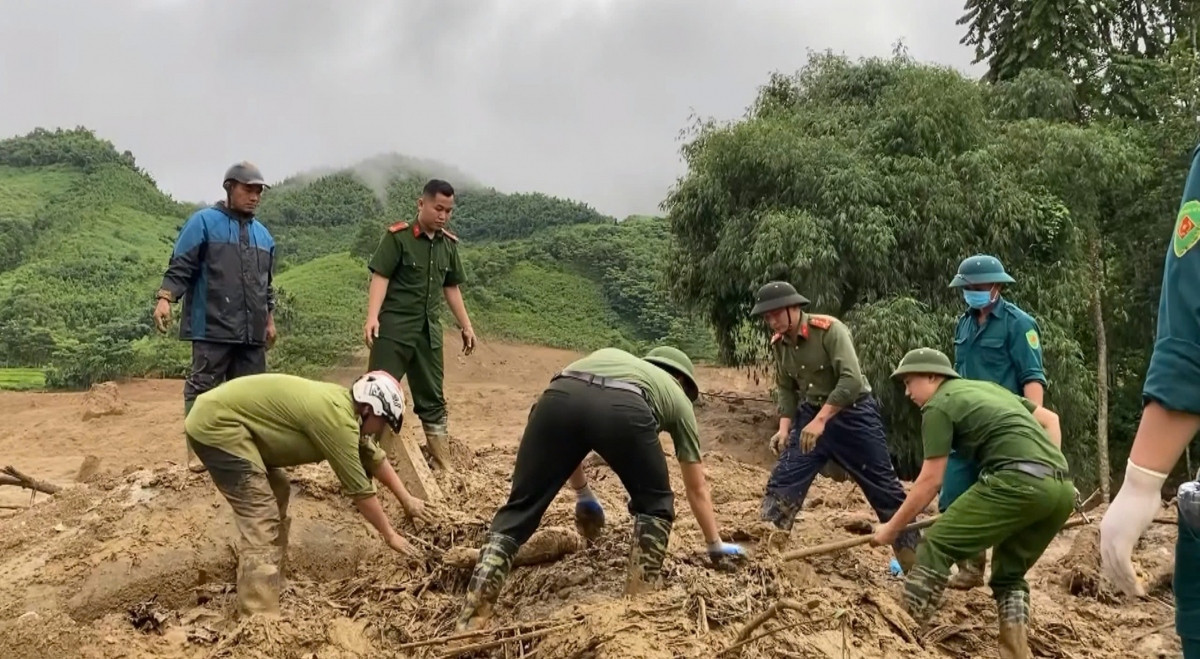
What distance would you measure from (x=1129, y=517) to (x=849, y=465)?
10.3 feet

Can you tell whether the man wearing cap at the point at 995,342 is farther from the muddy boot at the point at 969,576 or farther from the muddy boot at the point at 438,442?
the muddy boot at the point at 438,442

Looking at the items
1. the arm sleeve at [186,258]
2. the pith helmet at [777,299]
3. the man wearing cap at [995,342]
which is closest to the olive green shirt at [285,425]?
the arm sleeve at [186,258]

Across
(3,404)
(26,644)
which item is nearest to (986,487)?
(26,644)

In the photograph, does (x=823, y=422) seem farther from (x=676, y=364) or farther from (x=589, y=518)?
(x=589, y=518)

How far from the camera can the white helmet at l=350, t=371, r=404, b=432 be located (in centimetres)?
416

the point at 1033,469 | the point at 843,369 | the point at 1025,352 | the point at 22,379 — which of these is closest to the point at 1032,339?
the point at 1025,352

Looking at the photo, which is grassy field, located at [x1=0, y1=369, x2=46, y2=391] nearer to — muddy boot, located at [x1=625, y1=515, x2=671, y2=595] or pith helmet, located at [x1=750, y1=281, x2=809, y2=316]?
pith helmet, located at [x1=750, y1=281, x2=809, y2=316]

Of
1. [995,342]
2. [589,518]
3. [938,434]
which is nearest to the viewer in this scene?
[938,434]

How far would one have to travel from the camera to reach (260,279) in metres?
5.41

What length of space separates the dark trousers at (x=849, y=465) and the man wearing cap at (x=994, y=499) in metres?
0.91

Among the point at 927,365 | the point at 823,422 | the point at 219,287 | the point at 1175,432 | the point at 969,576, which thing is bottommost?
the point at 969,576

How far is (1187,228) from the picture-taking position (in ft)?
6.07

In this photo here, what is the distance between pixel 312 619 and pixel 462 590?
0.67m

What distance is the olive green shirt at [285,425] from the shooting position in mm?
4035
